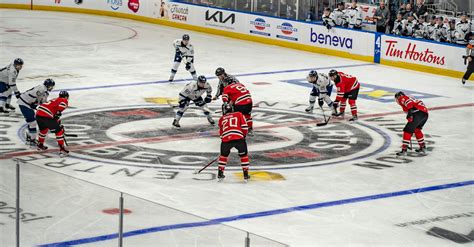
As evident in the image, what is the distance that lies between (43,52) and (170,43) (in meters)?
4.92

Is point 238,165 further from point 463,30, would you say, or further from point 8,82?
point 463,30

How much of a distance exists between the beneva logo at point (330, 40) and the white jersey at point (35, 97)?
51.1 feet

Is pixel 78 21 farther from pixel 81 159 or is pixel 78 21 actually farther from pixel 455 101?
pixel 81 159

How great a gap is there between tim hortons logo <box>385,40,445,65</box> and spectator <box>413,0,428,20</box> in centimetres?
204

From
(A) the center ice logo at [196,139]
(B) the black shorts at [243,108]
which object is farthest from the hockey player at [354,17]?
(B) the black shorts at [243,108]

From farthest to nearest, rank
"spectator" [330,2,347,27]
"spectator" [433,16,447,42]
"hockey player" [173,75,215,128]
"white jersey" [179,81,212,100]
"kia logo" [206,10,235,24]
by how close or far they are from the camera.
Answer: "kia logo" [206,10,235,24]
"spectator" [330,2,347,27]
"spectator" [433,16,447,42]
"white jersey" [179,81,212,100]
"hockey player" [173,75,215,128]

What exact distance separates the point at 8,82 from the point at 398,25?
48.2ft

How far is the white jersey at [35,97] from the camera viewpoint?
18406 mm

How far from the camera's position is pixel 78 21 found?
39875 mm

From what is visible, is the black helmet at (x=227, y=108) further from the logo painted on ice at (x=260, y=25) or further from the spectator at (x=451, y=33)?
the logo painted on ice at (x=260, y=25)

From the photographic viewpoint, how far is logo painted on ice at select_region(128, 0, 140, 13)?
40688 mm

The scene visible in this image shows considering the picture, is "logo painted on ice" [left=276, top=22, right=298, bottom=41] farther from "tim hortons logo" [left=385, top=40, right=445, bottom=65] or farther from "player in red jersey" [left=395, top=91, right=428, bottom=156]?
"player in red jersey" [left=395, top=91, right=428, bottom=156]

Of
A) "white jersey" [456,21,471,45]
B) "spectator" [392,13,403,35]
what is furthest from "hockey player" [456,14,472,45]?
"spectator" [392,13,403,35]

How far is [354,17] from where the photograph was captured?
32.9 meters
